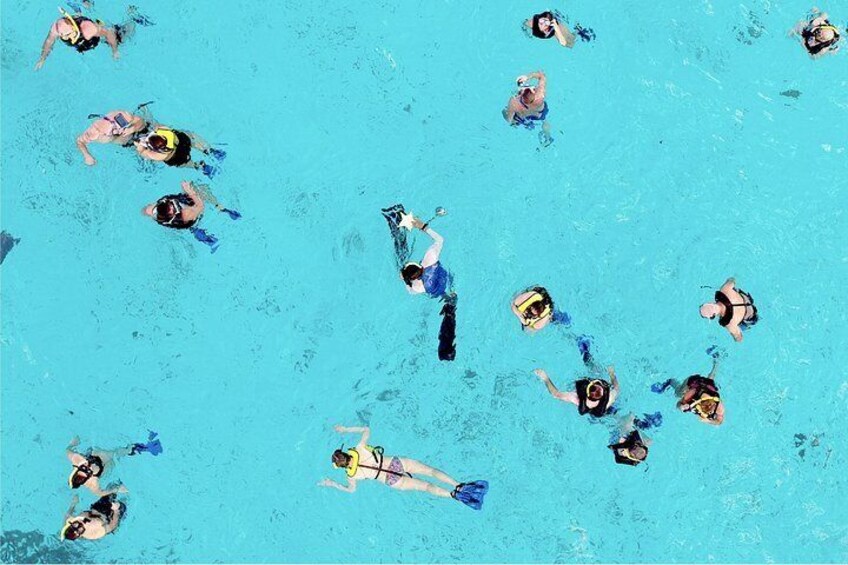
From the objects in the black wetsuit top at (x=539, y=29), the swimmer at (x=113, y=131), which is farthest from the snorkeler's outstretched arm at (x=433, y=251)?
the swimmer at (x=113, y=131)

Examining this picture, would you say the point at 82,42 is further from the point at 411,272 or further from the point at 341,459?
the point at 341,459

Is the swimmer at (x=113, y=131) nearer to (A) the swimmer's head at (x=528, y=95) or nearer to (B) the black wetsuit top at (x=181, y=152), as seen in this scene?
(B) the black wetsuit top at (x=181, y=152)

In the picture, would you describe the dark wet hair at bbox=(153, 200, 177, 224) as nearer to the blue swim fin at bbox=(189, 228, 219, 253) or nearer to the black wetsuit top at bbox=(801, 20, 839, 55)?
the blue swim fin at bbox=(189, 228, 219, 253)

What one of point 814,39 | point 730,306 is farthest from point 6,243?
point 814,39

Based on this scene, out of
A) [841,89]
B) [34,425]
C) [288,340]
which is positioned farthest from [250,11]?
[841,89]

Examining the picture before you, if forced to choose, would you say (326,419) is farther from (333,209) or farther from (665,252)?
(665,252)

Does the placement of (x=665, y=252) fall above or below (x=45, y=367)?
above
